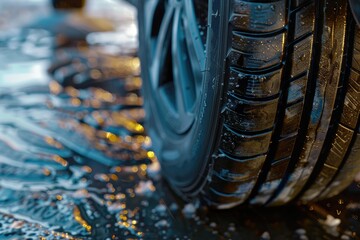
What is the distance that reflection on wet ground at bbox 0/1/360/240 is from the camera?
5.62 feet

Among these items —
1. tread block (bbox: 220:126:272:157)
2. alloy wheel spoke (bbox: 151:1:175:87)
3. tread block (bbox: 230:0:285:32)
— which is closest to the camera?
tread block (bbox: 230:0:285:32)

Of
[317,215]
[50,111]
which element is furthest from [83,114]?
[317,215]

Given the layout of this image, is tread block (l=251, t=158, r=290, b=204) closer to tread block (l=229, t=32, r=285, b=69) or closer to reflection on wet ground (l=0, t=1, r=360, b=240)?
reflection on wet ground (l=0, t=1, r=360, b=240)

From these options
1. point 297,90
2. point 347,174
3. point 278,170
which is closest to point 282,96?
point 297,90

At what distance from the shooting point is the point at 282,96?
53.9 inches

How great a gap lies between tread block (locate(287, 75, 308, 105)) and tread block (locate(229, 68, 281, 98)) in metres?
0.04

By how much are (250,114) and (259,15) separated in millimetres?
261

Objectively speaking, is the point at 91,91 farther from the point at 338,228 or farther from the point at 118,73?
the point at 338,228

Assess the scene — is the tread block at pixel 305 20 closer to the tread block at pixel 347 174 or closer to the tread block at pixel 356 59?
the tread block at pixel 356 59

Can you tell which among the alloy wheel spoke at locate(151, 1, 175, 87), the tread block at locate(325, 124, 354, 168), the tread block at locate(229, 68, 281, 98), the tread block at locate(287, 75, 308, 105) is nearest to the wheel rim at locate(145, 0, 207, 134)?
the alloy wheel spoke at locate(151, 1, 175, 87)

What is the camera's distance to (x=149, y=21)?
2154 mm

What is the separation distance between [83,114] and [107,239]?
1.26m

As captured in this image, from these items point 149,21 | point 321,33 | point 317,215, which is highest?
point 321,33

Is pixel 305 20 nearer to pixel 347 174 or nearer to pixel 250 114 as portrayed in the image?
pixel 250 114
